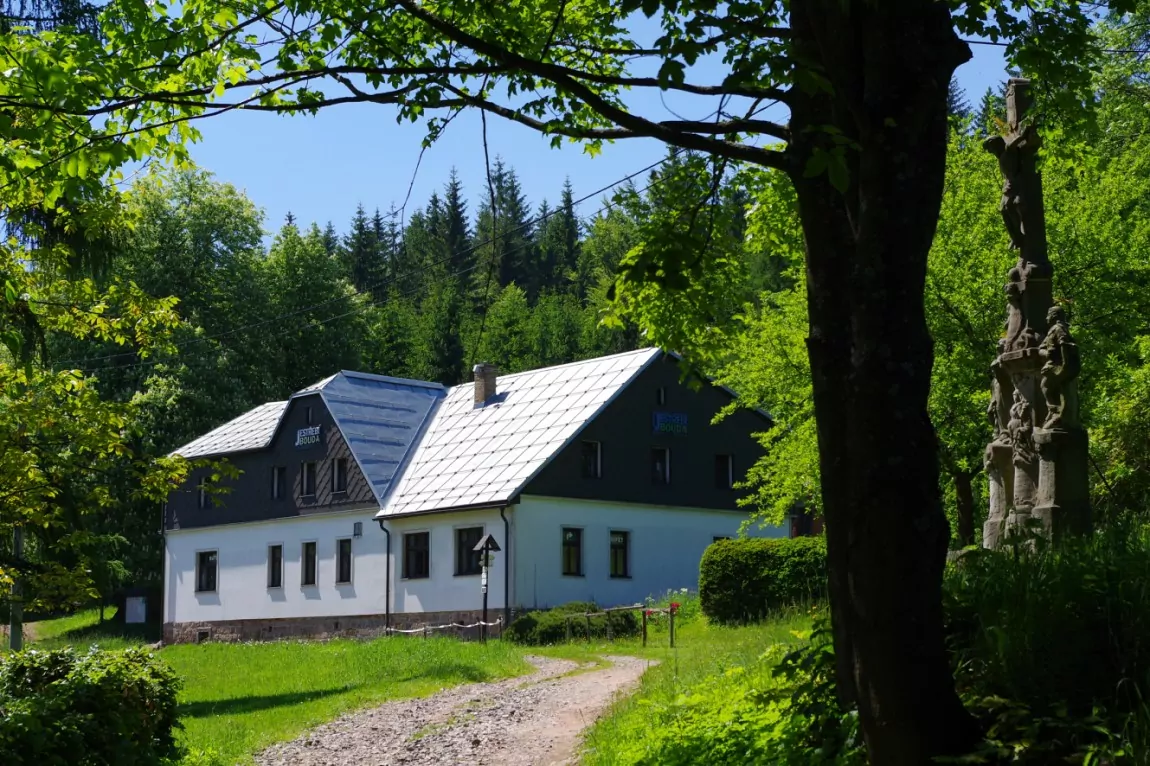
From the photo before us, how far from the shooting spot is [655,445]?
38.8m

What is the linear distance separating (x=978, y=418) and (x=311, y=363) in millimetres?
42858

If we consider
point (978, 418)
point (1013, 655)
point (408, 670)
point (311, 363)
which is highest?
point (311, 363)

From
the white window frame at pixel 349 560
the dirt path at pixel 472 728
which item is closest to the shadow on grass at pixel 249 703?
the dirt path at pixel 472 728

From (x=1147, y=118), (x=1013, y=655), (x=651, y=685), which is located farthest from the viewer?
(x=1147, y=118)

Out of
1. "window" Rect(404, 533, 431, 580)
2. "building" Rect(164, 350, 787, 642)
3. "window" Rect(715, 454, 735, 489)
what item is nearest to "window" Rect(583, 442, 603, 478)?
"building" Rect(164, 350, 787, 642)

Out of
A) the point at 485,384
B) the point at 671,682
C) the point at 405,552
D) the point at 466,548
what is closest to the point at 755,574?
the point at 671,682

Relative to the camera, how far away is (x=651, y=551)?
1487 inches

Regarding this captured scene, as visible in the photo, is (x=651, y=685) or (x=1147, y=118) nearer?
(x=651, y=685)

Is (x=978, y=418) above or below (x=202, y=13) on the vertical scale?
below

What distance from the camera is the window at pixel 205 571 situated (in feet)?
149

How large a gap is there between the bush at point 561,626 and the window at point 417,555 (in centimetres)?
752

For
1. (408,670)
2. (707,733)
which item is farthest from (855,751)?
(408,670)

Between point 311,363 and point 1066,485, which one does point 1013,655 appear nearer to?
point 1066,485

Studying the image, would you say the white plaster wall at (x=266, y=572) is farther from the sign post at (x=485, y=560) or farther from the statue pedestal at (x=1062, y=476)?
the statue pedestal at (x=1062, y=476)
